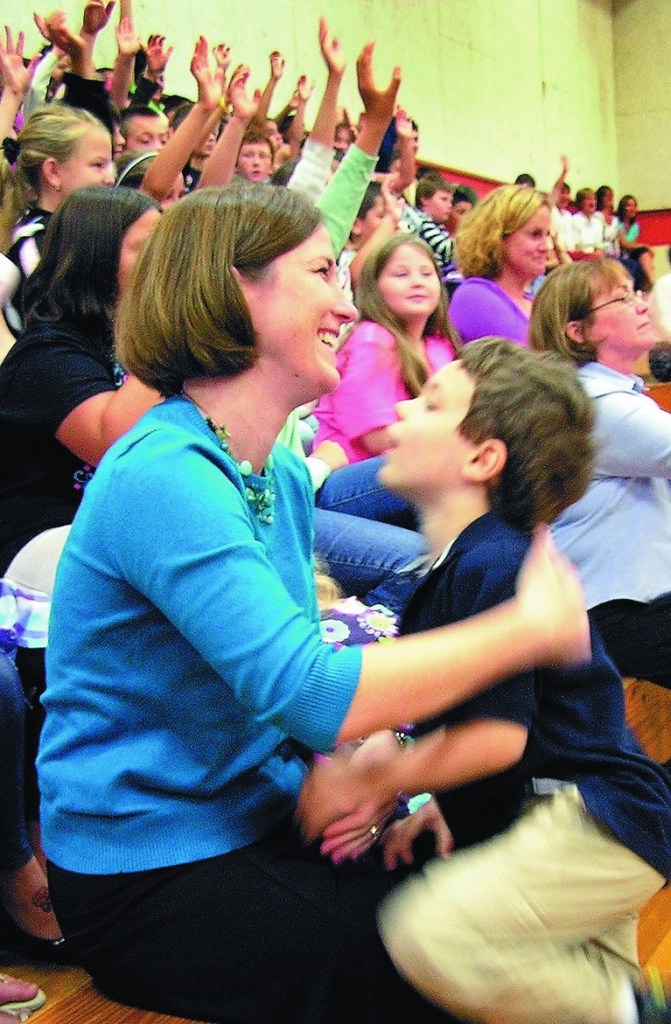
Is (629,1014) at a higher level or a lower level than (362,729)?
lower

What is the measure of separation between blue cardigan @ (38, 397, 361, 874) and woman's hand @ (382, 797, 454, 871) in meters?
0.15

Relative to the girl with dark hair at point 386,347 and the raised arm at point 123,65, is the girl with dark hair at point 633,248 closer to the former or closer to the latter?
A: the raised arm at point 123,65

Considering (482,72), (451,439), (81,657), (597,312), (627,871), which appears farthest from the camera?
(482,72)

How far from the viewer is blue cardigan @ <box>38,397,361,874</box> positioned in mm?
970

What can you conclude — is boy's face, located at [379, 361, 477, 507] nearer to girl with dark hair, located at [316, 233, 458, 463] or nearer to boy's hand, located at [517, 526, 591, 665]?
boy's hand, located at [517, 526, 591, 665]

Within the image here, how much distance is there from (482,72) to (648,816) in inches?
381

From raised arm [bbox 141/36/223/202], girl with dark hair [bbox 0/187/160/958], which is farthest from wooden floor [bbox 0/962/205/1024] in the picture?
raised arm [bbox 141/36/223/202]

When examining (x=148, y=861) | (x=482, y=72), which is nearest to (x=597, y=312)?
(x=148, y=861)

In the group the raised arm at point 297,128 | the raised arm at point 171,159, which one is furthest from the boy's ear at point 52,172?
the raised arm at point 297,128

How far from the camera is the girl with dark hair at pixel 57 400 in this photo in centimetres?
164

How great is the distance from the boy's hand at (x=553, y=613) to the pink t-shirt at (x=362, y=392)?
1625 mm

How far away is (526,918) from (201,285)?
2.34 ft

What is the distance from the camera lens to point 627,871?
1197mm

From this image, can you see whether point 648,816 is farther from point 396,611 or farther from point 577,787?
point 396,611
